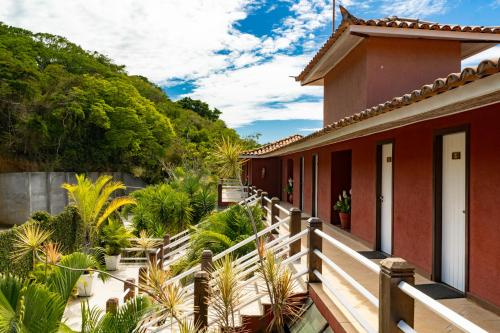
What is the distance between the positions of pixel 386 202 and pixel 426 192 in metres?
1.65

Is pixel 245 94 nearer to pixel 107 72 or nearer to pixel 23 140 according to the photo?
pixel 107 72

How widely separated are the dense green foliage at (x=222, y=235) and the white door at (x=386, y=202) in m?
2.75

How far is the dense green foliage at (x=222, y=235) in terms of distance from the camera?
8688 mm

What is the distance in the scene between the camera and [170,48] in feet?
107

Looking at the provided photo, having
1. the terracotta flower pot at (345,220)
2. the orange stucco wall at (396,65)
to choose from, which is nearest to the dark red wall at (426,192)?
the terracotta flower pot at (345,220)

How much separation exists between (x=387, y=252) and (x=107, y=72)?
42.8 m

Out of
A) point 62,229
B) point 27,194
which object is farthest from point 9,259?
point 27,194

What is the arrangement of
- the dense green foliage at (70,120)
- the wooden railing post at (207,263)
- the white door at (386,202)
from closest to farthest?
the wooden railing post at (207,263) → the white door at (386,202) → the dense green foliage at (70,120)

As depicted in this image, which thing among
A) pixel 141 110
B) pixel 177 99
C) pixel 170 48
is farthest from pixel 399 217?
pixel 177 99

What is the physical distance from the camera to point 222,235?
345 inches

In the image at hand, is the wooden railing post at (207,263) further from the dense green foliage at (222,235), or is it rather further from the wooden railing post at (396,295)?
the wooden railing post at (396,295)

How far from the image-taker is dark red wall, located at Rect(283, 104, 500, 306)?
4695 mm

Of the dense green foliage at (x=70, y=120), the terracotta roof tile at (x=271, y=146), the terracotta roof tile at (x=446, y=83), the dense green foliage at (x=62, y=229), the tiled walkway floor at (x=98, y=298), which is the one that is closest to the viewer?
the terracotta roof tile at (x=446, y=83)

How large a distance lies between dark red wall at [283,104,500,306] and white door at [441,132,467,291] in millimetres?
239
